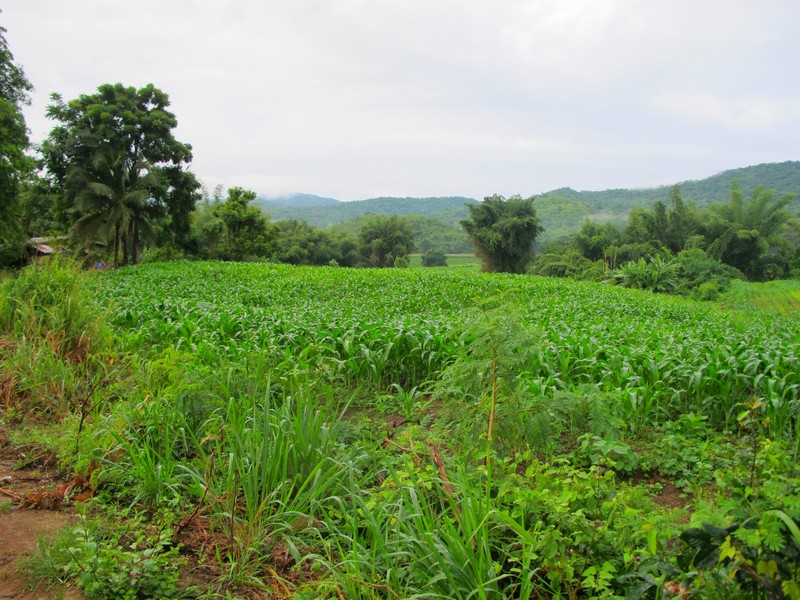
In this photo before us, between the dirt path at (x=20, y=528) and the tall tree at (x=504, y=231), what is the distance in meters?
39.1

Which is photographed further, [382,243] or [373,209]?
[373,209]

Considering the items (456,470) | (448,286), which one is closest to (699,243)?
(448,286)

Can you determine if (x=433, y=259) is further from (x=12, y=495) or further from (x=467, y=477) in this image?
(x=467, y=477)

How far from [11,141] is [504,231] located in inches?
1227

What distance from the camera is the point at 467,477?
2406mm

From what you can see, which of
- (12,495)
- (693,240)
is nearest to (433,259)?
(693,240)

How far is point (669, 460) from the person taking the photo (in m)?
3.42

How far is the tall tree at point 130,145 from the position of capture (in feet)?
82.4

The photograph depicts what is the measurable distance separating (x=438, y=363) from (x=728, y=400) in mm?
2801

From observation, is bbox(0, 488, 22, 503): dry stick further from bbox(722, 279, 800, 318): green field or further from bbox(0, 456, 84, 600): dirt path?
bbox(722, 279, 800, 318): green field

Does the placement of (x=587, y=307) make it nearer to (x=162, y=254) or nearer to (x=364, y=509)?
(x=364, y=509)

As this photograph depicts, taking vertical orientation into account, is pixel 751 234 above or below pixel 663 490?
above

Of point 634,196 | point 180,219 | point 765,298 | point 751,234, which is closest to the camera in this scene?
point 765,298

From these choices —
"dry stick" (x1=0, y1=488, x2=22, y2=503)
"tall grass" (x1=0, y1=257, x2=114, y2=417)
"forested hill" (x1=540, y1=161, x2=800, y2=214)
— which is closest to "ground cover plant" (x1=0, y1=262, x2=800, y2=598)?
"tall grass" (x1=0, y1=257, x2=114, y2=417)
